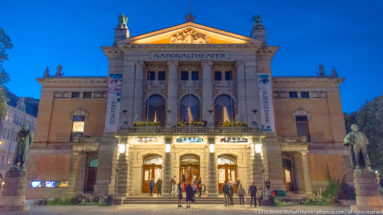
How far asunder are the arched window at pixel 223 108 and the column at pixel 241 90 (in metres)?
1.15

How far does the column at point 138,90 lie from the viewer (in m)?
31.8

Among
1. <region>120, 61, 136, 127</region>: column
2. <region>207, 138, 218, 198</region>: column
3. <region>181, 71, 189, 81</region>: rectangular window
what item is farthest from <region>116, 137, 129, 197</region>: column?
<region>181, 71, 189, 81</region>: rectangular window

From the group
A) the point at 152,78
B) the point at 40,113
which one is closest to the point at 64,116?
→ the point at 40,113

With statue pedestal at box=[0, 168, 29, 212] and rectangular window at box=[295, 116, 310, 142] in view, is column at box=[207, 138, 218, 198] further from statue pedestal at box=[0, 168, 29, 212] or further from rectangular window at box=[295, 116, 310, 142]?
rectangular window at box=[295, 116, 310, 142]

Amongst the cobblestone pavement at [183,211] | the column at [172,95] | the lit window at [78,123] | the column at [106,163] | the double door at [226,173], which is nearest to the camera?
the cobblestone pavement at [183,211]

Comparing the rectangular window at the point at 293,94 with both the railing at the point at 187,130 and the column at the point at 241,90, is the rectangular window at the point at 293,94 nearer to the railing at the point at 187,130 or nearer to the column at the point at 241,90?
the column at the point at 241,90

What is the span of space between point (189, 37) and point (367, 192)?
1014 inches

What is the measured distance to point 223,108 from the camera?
1305 inches

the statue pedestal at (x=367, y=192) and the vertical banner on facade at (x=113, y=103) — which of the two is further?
the vertical banner on facade at (x=113, y=103)

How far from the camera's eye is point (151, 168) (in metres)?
30.6

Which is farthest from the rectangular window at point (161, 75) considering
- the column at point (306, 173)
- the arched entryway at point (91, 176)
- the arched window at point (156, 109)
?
the column at point (306, 173)

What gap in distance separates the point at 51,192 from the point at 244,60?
94.0ft

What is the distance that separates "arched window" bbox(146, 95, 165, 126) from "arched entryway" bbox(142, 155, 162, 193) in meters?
4.47

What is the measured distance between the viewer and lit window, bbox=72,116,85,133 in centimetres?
3556
